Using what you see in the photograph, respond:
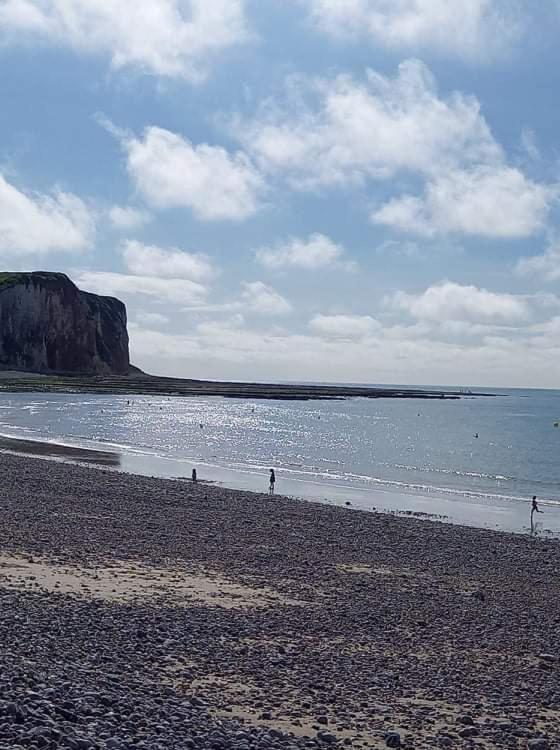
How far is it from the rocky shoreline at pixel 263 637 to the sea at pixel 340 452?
479 inches

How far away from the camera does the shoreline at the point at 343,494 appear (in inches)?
1215

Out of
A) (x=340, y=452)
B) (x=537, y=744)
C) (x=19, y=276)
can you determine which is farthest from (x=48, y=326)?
(x=537, y=744)

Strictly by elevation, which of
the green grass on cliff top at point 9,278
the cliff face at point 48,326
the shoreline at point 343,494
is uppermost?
the green grass on cliff top at point 9,278

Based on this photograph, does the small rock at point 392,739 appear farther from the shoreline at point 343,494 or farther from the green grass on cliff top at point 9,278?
the green grass on cliff top at point 9,278

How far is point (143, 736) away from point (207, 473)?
1385 inches

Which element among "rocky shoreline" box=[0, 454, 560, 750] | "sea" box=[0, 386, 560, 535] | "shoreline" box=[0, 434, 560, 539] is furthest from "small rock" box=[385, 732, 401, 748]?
"sea" box=[0, 386, 560, 535]

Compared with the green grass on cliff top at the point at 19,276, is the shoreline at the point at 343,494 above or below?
below

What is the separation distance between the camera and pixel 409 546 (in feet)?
72.3

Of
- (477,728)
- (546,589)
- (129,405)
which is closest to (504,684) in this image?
(477,728)

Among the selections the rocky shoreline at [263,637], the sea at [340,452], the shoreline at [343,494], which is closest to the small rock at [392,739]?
the rocky shoreline at [263,637]

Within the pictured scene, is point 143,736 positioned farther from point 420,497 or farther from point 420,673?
point 420,497

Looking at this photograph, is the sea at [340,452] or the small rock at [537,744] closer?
the small rock at [537,744]

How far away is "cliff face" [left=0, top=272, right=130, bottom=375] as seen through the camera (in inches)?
5581

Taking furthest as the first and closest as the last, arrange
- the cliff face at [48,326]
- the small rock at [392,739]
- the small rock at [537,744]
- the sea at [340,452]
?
1. the cliff face at [48,326]
2. the sea at [340,452]
3. the small rock at [537,744]
4. the small rock at [392,739]
